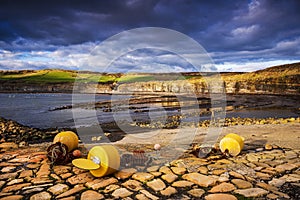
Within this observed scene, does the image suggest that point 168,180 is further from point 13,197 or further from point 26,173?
point 26,173

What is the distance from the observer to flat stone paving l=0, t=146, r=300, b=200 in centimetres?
436

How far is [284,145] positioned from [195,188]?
450 cm

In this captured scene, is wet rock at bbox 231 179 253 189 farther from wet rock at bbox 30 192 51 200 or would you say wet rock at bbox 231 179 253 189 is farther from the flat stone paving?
wet rock at bbox 30 192 51 200

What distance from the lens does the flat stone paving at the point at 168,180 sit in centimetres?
436

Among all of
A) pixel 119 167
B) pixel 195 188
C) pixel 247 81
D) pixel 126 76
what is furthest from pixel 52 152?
pixel 126 76

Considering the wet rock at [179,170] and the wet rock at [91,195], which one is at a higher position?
the wet rock at [179,170]

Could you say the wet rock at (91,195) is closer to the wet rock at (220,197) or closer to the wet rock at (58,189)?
the wet rock at (58,189)

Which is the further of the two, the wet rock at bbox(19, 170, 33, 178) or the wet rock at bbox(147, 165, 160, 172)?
the wet rock at bbox(147, 165, 160, 172)

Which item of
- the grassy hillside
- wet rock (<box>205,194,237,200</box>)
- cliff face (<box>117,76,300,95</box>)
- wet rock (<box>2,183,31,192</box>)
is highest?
the grassy hillside

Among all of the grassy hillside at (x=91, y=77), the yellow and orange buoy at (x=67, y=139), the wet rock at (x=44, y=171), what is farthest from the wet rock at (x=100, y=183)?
the grassy hillside at (x=91, y=77)

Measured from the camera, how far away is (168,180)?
495 centimetres

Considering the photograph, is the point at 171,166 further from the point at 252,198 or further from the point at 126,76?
the point at 126,76

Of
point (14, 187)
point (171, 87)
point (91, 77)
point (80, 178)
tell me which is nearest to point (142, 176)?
point (80, 178)

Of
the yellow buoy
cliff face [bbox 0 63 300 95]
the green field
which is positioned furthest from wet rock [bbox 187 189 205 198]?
the green field
